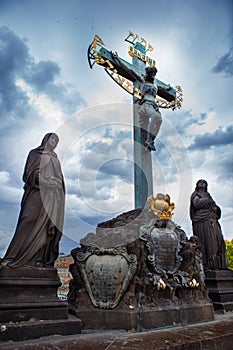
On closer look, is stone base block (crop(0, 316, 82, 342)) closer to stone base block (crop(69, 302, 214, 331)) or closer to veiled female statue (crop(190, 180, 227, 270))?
stone base block (crop(69, 302, 214, 331))

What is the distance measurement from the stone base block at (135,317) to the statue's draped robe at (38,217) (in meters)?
1.15

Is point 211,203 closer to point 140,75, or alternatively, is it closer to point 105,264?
point 105,264

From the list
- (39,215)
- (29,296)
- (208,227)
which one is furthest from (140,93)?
(29,296)

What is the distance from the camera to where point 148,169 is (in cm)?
943

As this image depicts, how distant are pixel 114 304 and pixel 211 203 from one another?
446 cm

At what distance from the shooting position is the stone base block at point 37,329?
4.17 m

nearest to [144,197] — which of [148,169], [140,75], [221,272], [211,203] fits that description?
[148,169]

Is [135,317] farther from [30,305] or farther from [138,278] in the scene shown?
[30,305]

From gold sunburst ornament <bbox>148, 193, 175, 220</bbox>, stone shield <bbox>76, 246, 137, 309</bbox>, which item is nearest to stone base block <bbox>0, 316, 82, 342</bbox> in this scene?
stone shield <bbox>76, 246, 137, 309</bbox>

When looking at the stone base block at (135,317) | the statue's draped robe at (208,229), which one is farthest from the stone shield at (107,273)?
the statue's draped robe at (208,229)

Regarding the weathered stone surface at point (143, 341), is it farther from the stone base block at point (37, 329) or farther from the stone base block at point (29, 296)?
the stone base block at point (29, 296)

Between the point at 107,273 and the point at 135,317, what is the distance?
34.9 inches

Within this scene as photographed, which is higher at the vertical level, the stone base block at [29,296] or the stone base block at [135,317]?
the stone base block at [29,296]

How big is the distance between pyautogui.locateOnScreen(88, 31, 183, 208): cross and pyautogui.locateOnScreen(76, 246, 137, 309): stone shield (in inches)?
140
